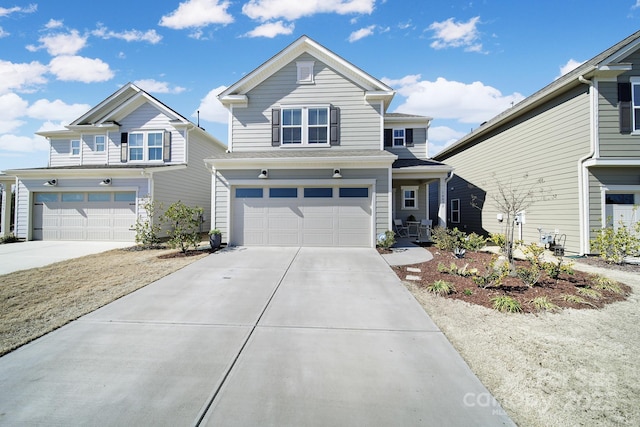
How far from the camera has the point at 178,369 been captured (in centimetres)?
284

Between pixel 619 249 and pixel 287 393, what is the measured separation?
33.9ft

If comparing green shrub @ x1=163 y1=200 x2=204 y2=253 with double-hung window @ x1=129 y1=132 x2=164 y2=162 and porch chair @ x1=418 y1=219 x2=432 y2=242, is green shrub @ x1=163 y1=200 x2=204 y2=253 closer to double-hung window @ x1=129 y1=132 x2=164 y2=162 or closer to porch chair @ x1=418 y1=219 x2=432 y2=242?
double-hung window @ x1=129 y1=132 x2=164 y2=162

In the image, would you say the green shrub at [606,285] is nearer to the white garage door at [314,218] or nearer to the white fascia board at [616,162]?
the white fascia board at [616,162]

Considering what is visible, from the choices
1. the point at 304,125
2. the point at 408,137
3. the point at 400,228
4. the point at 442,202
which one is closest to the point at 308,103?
the point at 304,125

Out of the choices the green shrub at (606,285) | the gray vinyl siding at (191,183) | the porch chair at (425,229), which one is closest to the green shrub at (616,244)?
the green shrub at (606,285)

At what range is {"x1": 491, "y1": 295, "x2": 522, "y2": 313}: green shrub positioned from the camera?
170 inches

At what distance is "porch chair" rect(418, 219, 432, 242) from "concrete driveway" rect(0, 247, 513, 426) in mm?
7878

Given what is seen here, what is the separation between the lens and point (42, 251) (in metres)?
9.62

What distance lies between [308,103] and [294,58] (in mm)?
→ 2010

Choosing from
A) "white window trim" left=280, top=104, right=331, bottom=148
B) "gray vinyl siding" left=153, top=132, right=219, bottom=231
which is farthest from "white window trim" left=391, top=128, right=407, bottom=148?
"gray vinyl siding" left=153, top=132, right=219, bottom=231

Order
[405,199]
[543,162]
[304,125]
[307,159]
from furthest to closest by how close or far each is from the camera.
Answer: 1. [405,199]
2. [304,125]
3. [543,162]
4. [307,159]

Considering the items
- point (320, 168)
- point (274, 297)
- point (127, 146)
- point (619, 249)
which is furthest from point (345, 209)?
point (127, 146)

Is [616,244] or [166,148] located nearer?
[616,244]

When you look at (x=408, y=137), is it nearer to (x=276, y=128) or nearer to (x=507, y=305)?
(x=276, y=128)
